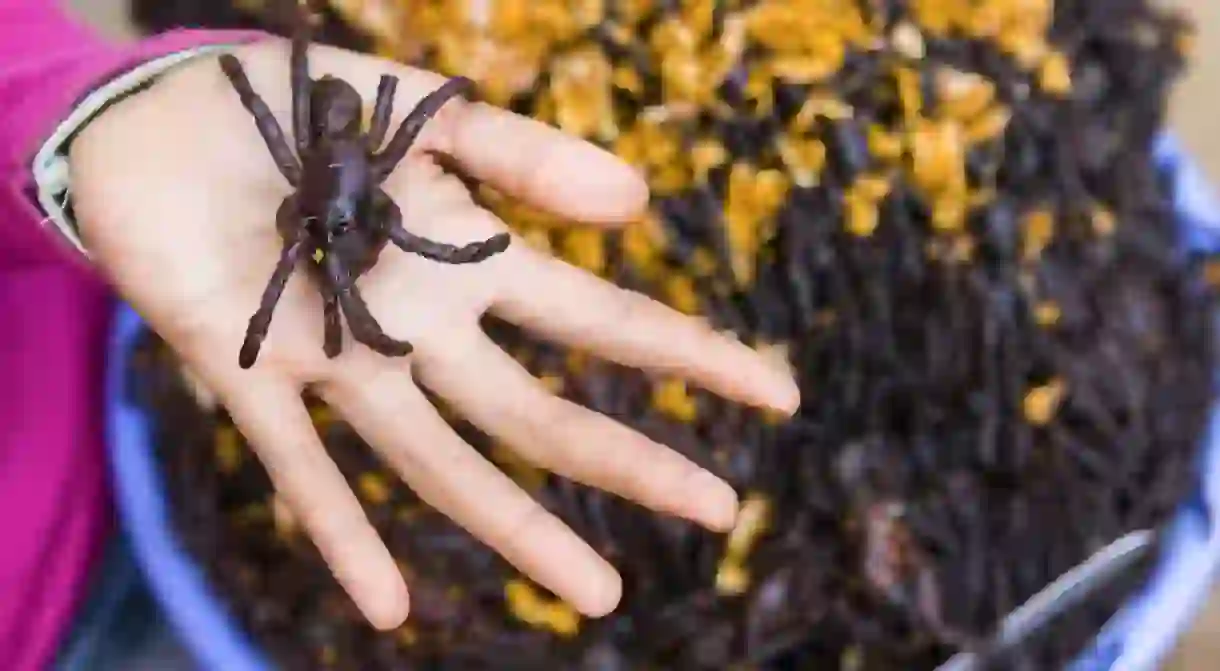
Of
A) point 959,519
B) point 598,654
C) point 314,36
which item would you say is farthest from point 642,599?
point 314,36

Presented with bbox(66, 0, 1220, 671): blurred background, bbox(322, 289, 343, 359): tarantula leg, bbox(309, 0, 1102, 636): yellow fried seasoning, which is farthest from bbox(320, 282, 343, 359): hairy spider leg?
bbox(66, 0, 1220, 671): blurred background

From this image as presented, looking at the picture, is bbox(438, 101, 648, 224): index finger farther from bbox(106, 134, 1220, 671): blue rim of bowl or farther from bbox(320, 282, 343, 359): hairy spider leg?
bbox(106, 134, 1220, 671): blue rim of bowl

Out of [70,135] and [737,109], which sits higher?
[737,109]

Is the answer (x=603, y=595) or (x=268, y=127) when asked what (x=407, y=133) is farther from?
(x=603, y=595)

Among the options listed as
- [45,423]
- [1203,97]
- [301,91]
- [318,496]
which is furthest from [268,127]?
[1203,97]

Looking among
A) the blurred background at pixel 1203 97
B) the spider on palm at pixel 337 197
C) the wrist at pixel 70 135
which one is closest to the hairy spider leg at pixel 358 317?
the spider on palm at pixel 337 197

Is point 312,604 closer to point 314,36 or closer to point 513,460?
point 513,460
